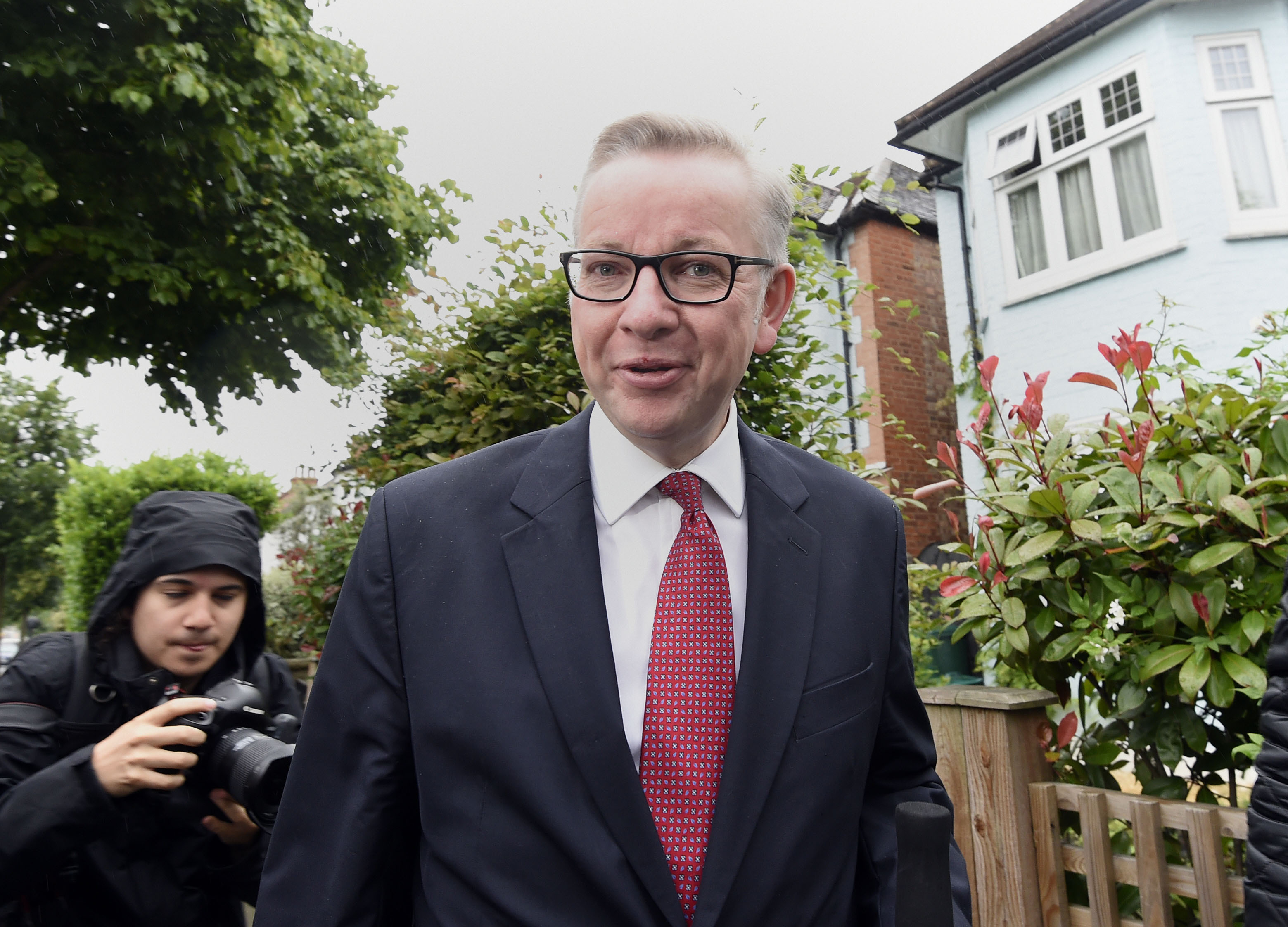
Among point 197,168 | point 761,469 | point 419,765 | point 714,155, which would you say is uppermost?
point 197,168

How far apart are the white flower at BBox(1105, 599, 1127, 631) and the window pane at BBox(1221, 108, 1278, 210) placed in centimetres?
783

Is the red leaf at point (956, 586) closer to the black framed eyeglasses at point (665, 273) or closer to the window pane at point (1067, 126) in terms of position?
the black framed eyeglasses at point (665, 273)

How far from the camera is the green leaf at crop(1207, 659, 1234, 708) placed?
6.50 feet

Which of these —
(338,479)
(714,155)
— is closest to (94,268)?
(338,479)

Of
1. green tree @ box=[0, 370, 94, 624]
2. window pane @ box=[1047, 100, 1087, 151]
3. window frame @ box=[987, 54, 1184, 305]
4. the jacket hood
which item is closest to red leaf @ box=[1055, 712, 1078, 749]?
the jacket hood

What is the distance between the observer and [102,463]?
13.6 metres

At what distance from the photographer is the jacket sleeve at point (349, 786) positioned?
132 cm

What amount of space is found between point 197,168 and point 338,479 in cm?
496

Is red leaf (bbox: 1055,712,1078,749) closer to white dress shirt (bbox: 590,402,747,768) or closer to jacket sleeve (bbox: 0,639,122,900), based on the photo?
white dress shirt (bbox: 590,402,747,768)

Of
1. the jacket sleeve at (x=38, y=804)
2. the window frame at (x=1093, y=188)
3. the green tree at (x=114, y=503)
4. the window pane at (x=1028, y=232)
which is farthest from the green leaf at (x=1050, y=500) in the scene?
the green tree at (x=114, y=503)

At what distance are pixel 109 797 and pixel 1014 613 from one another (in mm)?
2122

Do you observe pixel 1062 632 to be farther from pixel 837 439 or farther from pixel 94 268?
pixel 94 268

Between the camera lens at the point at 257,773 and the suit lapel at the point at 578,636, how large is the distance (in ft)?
2.53

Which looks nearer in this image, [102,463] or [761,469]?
[761,469]
